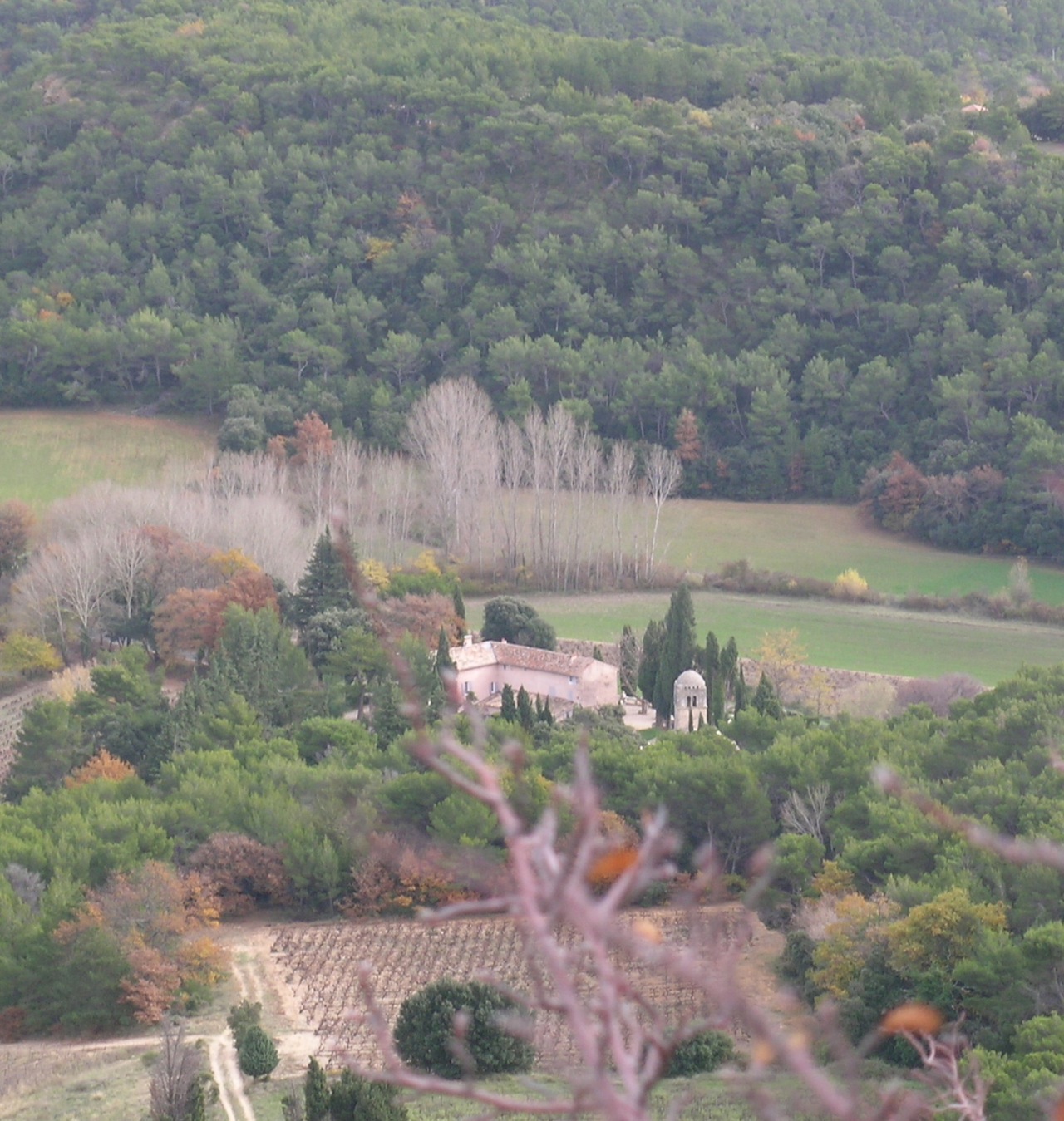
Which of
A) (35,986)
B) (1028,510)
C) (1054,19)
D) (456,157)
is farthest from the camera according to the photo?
(1054,19)

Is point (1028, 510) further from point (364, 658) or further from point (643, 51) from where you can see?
point (643, 51)

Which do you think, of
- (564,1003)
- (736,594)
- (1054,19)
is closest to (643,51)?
(1054,19)

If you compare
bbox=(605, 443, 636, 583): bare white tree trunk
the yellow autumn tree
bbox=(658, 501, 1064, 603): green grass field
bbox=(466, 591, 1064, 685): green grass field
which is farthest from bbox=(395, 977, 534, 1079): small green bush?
bbox=(658, 501, 1064, 603): green grass field

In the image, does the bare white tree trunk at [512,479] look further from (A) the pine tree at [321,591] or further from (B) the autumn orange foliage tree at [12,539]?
(B) the autumn orange foliage tree at [12,539]

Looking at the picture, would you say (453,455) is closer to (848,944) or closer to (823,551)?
(823,551)

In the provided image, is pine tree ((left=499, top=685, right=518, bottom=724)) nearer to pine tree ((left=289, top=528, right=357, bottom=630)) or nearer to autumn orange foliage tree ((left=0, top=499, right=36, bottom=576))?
pine tree ((left=289, top=528, right=357, bottom=630))

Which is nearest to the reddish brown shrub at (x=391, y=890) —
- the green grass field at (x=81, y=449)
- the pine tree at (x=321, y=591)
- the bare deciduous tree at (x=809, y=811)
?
the bare deciduous tree at (x=809, y=811)
